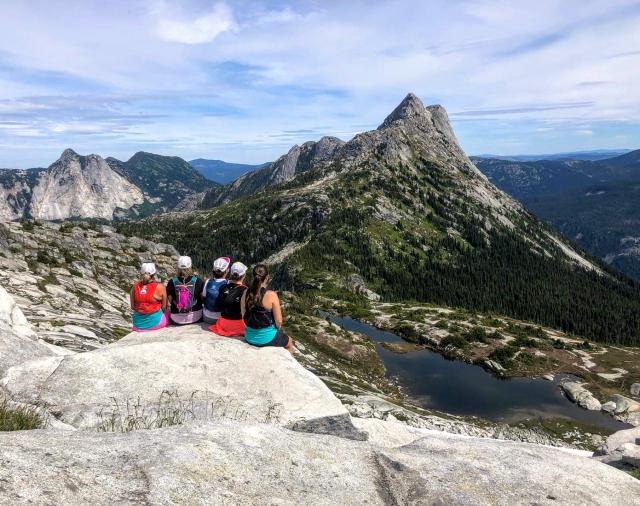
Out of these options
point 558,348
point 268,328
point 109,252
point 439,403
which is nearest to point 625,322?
point 558,348

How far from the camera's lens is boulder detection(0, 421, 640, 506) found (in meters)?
6.58

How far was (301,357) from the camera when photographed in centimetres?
6012

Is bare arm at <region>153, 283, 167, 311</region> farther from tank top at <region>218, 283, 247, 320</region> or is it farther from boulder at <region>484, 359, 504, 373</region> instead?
boulder at <region>484, 359, 504, 373</region>

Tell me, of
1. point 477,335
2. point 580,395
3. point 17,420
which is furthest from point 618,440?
point 477,335

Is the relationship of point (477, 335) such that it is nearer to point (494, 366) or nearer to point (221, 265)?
point (494, 366)

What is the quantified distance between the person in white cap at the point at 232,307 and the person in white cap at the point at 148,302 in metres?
2.97

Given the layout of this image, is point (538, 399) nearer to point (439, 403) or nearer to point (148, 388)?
point (439, 403)

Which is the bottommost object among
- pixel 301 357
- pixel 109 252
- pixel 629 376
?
pixel 629 376

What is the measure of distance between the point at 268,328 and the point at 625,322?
736ft

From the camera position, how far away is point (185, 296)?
19.0 m

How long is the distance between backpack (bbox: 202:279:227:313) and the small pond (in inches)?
2449

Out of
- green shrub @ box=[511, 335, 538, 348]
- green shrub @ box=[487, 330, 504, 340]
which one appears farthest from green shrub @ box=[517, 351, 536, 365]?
green shrub @ box=[487, 330, 504, 340]

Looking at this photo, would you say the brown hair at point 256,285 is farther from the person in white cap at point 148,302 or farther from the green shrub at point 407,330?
the green shrub at point 407,330

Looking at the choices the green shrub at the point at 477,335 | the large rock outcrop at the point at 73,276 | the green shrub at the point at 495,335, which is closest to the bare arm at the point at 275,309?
the large rock outcrop at the point at 73,276
